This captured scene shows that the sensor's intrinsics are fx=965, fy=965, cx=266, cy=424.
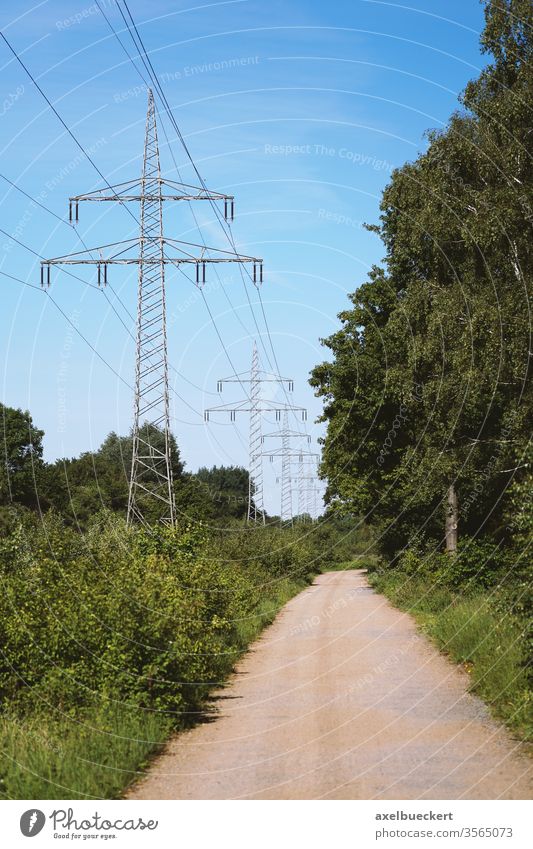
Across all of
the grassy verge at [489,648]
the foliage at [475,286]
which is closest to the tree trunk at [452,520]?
the foliage at [475,286]

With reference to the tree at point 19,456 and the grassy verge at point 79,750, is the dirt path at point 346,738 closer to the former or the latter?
the grassy verge at point 79,750

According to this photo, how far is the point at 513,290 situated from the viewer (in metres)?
24.8

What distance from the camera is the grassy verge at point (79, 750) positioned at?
9.02 metres

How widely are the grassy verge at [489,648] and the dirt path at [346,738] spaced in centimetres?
28

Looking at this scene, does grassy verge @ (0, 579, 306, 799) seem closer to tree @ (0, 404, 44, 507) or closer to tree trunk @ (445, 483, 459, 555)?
tree trunk @ (445, 483, 459, 555)

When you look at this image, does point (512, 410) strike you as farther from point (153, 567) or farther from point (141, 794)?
point (141, 794)

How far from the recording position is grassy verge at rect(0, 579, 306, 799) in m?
9.02

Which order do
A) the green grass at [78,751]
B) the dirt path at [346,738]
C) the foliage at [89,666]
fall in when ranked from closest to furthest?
the green grass at [78,751] → the dirt path at [346,738] → the foliage at [89,666]

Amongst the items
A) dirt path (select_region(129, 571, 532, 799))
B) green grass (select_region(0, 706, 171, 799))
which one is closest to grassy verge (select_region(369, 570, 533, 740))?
dirt path (select_region(129, 571, 532, 799))

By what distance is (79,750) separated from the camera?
10.1 m

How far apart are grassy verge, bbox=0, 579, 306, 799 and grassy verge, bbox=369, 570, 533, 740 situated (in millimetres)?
4378

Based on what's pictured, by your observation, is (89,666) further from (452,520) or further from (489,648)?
(452,520)

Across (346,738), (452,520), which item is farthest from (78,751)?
(452,520)

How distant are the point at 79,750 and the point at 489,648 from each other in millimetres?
8606
